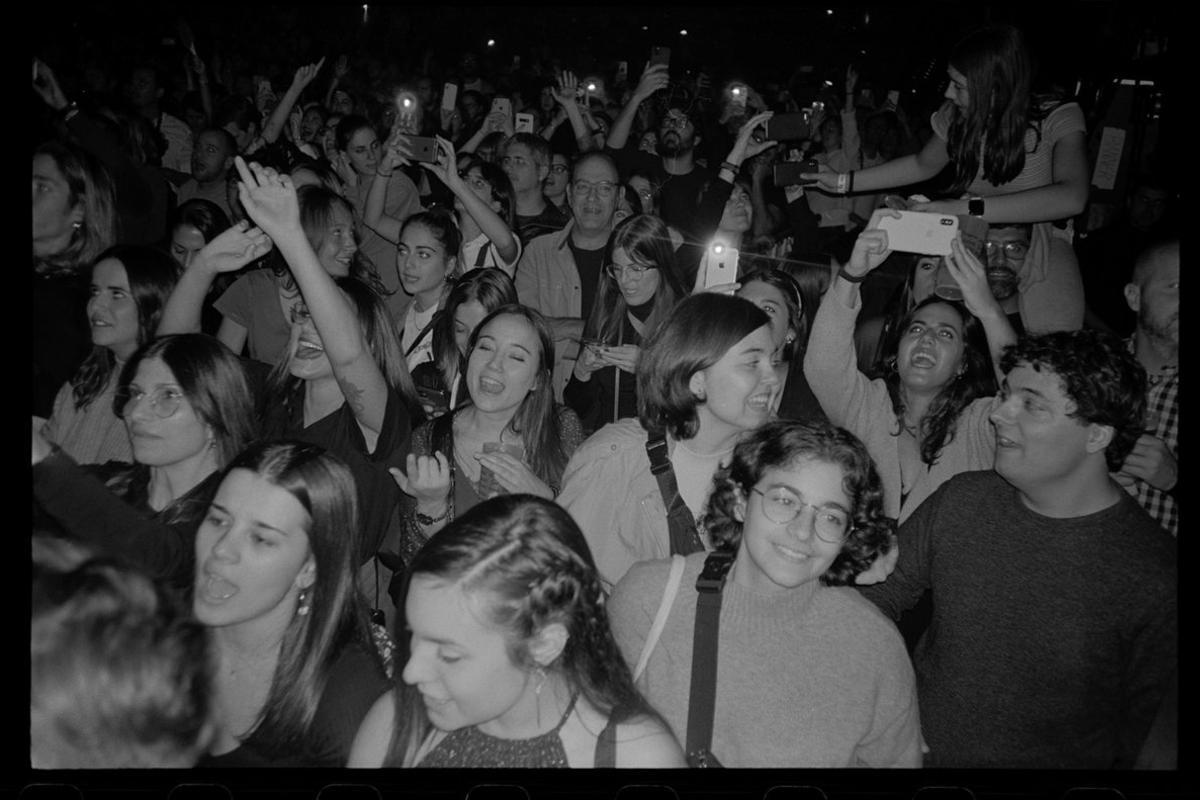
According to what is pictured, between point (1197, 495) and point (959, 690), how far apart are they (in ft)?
2.46

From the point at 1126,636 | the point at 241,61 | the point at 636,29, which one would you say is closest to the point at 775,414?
the point at 1126,636

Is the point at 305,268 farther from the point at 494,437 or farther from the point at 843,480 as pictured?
the point at 843,480

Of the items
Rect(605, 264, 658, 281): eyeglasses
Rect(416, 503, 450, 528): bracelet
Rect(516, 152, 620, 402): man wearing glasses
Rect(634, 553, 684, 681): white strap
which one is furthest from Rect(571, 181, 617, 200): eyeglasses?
Rect(634, 553, 684, 681): white strap

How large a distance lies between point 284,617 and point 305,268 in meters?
0.76

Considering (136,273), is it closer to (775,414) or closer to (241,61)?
(241,61)

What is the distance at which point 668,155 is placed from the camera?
9.97 ft

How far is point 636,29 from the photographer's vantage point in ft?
8.56

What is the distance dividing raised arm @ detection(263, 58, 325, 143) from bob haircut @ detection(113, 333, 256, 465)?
4.57 feet

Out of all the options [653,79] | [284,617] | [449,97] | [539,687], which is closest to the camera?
[539,687]

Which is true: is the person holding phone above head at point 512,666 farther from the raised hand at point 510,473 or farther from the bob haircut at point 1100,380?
the bob haircut at point 1100,380

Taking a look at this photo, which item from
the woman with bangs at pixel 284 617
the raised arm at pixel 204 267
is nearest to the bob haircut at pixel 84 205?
the raised arm at pixel 204 267

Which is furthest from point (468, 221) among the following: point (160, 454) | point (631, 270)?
point (160, 454)

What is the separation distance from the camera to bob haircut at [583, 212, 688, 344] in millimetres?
2535

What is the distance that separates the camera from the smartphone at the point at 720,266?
2.42m
